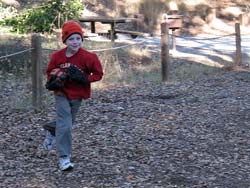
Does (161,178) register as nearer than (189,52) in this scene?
Yes

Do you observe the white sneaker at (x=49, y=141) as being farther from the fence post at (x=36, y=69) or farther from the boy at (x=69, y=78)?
the fence post at (x=36, y=69)

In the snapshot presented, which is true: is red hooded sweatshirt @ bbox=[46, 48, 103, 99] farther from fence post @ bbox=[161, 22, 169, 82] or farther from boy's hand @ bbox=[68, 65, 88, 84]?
fence post @ bbox=[161, 22, 169, 82]

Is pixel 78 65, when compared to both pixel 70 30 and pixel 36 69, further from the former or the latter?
pixel 36 69

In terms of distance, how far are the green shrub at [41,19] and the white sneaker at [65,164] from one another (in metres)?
9.56

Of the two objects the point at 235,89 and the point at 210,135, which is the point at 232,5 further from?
the point at 210,135

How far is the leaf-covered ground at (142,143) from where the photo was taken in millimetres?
5246

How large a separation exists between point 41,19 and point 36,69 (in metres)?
7.28

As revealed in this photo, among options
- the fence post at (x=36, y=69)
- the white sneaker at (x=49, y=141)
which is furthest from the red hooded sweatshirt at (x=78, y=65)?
the fence post at (x=36, y=69)

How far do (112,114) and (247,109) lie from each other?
1963 millimetres

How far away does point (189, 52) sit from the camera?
606 inches

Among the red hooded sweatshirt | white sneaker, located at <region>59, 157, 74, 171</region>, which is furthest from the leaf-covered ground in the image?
the red hooded sweatshirt

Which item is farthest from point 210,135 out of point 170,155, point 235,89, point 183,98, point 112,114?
point 235,89

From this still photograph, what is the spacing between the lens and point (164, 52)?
35.5ft

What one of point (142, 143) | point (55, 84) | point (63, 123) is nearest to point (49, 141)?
point (63, 123)
